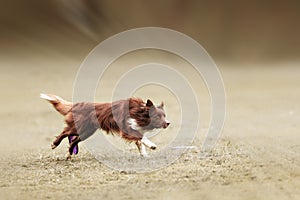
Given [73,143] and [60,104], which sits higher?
[60,104]

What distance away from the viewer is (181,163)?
1.70 metres

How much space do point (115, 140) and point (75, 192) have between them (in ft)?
2.52

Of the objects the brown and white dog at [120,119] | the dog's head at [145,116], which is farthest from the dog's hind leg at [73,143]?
the dog's head at [145,116]

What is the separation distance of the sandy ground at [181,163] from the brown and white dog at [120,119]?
0.35 feet

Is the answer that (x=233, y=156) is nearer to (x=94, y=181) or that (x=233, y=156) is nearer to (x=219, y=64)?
(x=94, y=181)

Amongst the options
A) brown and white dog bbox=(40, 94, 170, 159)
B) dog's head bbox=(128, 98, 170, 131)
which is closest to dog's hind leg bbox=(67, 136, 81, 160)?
brown and white dog bbox=(40, 94, 170, 159)

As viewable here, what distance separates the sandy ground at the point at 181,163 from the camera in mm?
1400

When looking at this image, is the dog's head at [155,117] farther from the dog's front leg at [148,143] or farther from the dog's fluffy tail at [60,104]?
the dog's fluffy tail at [60,104]

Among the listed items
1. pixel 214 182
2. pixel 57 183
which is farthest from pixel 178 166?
pixel 57 183

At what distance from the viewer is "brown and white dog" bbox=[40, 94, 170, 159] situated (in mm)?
1689

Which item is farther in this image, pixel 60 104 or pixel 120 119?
pixel 60 104

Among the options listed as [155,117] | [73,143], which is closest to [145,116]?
[155,117]

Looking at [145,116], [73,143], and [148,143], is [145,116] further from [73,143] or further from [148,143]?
[73,143]

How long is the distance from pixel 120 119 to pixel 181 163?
0.22 metres
